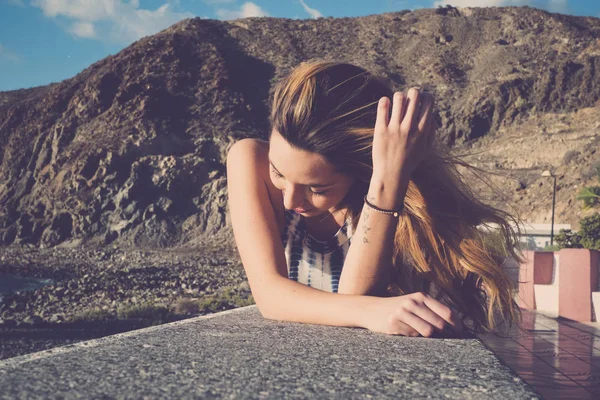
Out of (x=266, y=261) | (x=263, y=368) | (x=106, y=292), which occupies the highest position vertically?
(x=266, y=261)

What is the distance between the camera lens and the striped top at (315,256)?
2389 millimetres

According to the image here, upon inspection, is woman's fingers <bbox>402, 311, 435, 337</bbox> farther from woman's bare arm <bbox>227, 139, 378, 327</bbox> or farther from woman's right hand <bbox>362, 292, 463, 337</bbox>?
woman's bare arm <bbox>227, 139, 378, 327</bbox>

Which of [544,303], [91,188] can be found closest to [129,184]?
[91,188]

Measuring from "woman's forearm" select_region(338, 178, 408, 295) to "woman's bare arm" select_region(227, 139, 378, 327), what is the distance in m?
0.11

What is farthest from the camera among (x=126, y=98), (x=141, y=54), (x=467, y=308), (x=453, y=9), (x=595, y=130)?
(x=453, y=9)

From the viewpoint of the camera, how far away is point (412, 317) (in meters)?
1.61

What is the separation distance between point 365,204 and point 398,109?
0.30 meters

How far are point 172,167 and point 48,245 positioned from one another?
8378 mm

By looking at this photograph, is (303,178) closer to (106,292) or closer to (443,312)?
(443,312)

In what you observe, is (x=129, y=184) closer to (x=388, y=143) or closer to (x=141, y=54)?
(x=141, y=54)

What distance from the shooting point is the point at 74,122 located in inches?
1485

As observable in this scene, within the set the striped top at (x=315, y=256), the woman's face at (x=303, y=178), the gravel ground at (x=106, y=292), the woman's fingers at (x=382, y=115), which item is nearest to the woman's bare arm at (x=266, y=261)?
the woman's face at (x=303, y=178)

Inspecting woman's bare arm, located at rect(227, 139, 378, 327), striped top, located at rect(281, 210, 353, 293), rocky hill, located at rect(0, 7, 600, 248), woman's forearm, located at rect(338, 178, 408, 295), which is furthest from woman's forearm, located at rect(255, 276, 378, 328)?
rocky hill, located at rect(0, 7, 600, 248)

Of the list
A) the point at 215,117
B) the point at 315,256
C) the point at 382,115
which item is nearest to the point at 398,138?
the point at 382,115
